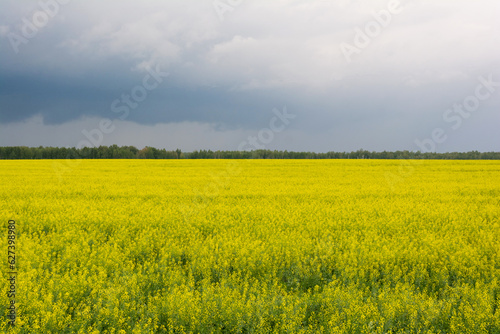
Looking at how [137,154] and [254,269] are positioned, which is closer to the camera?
[254,269]

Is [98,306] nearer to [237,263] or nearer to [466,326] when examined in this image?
[237,263]

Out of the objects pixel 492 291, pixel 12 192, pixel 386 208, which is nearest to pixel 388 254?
pixel 492 291

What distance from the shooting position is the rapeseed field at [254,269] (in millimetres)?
4465

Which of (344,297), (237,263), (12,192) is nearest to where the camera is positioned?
(344,297)

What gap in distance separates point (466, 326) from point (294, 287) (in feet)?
8.28

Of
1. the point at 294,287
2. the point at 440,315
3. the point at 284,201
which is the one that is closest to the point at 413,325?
the point at 440,315

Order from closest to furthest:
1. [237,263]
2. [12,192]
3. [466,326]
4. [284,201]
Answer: [466,326]
[237,263]
[284,201]
[12,192]

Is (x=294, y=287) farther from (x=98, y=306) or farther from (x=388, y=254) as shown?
(x=98, y=306)

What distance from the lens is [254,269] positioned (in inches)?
243

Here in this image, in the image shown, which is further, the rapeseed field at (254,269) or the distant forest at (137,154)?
the distant forest at (137,154)

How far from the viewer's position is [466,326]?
4434 mm

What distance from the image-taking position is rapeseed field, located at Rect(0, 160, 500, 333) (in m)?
4.46

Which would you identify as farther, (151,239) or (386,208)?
(386,208)

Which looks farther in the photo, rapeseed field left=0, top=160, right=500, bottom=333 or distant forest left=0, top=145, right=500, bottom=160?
distant forest left=0, top=145, right=500, bottom=160
